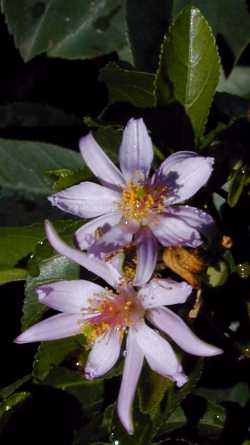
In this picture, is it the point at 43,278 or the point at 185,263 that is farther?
the point at 43,278

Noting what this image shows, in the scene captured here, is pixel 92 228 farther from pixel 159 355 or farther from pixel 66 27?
pixel 66 27

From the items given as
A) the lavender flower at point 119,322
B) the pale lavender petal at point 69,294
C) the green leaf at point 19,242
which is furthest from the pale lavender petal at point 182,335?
the green leaf at point 19,242

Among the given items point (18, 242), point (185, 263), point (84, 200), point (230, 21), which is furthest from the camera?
point (230, 21)

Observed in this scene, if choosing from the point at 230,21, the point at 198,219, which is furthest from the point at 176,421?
the point at 230,21

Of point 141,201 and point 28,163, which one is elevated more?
point 141,201

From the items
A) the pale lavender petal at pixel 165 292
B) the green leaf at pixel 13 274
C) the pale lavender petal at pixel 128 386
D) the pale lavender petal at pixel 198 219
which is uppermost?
the pale lavender petal at pixel 198 219

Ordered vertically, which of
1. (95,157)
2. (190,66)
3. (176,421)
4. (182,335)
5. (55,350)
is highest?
(190,66)

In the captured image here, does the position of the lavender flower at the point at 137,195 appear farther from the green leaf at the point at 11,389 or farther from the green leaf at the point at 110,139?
the green leaf at the point at 11,389
